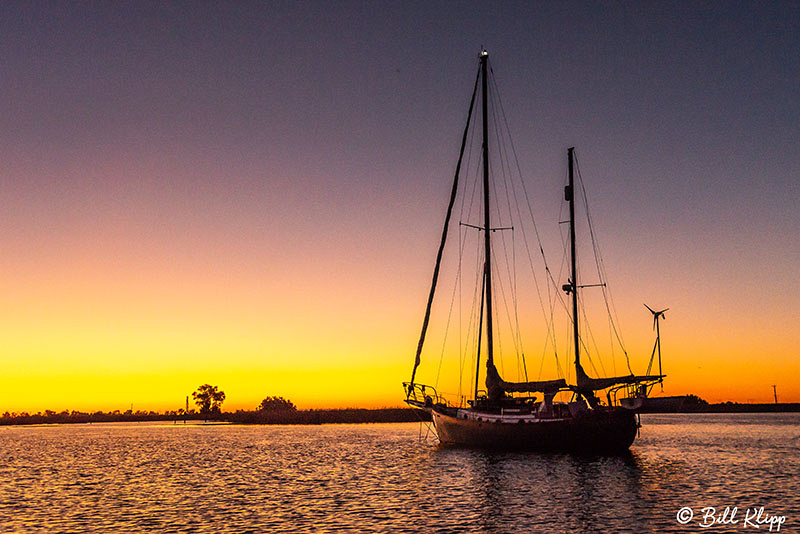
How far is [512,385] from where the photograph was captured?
53312 millimetres

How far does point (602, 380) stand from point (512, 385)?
6591 mm

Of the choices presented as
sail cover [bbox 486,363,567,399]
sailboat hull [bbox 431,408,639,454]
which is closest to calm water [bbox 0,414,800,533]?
sailboat hull [bbox 431,408,639,454]

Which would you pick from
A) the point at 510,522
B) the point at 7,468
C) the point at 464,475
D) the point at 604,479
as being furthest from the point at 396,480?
the point at 7,468

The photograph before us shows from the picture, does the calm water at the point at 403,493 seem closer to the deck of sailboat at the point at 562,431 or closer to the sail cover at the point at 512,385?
the deck of sailboat at the point at 562,431

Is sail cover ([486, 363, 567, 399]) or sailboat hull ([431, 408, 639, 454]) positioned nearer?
sailboat hull ([431, 408, 639, 454])

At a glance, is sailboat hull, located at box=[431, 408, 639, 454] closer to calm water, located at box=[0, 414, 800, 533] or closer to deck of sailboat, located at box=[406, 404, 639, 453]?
deck of sailboat, located at box=[406, 404, 639, 453]

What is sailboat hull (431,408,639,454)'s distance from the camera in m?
49.7

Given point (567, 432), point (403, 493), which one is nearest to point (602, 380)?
point (567, 432)

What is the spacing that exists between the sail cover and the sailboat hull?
89.2 inches

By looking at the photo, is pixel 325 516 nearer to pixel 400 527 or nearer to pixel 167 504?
pixel 400 527

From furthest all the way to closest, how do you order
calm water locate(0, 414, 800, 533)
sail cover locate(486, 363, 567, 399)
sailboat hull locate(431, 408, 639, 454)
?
sail cover locate(486, 363, 567, 399)
sailboat hull locate(431, 408, 639, 454)
calm water locate(0, 414, 800, 533)

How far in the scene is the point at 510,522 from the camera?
90.2 ft

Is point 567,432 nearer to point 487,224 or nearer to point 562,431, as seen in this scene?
point 562,431

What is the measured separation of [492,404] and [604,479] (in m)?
14.3
